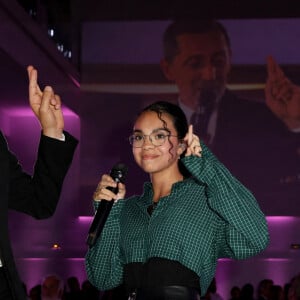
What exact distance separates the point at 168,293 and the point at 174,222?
0.64 ft

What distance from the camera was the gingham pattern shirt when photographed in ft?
6.40

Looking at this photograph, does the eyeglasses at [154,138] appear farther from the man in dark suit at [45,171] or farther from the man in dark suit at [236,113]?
the man in dark suit at [236,113]

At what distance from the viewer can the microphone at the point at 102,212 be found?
185 cm

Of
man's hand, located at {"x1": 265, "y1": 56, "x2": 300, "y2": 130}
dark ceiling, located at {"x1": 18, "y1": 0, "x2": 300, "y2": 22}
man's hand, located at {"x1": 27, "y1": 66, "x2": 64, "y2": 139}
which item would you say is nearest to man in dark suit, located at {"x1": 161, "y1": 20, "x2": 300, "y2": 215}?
man's hand, located at {"x1": 265, "y1": 56, "x2": 300, "y2": 130}

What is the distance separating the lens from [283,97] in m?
8.91

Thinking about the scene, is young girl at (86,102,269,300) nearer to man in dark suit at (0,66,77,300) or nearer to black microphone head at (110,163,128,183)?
black microphone head at (110,163,128,183)

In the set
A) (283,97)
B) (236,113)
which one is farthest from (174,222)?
(283,97)

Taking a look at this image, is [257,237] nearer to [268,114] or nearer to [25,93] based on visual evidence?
[25,93]

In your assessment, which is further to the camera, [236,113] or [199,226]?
[236,113]

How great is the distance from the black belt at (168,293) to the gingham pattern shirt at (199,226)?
0.06 m

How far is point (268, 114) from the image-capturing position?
8.86 meters

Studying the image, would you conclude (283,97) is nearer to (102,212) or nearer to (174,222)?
(174,222)

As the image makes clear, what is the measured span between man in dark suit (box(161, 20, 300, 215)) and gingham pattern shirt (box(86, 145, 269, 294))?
6670mm

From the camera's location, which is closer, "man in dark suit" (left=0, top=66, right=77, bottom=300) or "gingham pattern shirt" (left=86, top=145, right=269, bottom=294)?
"man in dark suit" (left=0, top=66, right=77, bottom=300)
